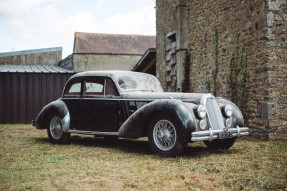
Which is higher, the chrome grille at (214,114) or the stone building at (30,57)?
the stone building at (30,57)

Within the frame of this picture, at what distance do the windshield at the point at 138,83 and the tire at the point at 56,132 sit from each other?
177 centimetres

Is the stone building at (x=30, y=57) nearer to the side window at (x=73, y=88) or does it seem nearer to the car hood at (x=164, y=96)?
the side window at (x=73, y=88)

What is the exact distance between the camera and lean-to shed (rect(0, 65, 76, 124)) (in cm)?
1280

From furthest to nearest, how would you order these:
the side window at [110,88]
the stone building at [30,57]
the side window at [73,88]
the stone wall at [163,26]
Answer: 1. the stone building at [30,57]
2. the stone wall at [163,26]
3. the side window at [73,88]
4. the side window at [110,88]

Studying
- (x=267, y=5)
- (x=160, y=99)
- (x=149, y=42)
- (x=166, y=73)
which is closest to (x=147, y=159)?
(x=160, y=99)

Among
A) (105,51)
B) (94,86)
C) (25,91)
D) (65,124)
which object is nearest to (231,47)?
(94,86)

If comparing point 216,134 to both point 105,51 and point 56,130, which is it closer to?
point 56,130

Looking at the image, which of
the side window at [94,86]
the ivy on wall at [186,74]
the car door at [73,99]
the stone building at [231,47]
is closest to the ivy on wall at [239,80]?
the stone building at [231,47]

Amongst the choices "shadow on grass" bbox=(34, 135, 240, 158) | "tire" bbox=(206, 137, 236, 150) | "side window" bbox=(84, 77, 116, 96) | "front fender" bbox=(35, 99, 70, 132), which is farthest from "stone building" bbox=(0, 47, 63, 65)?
"tire" bbox=(206, 137, 236, 150)

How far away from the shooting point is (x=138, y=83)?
695 centimetres

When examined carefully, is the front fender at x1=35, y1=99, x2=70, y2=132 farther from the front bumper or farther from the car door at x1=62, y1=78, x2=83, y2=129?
the front bumper

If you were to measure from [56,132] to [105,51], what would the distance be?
901 inches

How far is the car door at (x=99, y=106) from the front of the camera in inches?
259

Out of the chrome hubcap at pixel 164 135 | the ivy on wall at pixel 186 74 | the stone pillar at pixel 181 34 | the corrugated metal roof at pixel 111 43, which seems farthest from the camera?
the corrugated metal roof at pixel 111 43
